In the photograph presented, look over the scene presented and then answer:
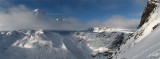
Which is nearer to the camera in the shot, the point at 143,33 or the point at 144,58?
the point at 144,58

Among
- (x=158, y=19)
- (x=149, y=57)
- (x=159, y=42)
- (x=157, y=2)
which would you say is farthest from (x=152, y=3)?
(x=149, y=57)

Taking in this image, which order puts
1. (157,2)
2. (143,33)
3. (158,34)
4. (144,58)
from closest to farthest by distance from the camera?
(144,58) → (158,34) → (143,33) → (157,2)

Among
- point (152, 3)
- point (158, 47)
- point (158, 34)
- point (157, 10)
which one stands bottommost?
point (158, 47)

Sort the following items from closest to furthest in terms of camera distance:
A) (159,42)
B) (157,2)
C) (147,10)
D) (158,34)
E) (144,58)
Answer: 1. (144,58)
2. (159,42)
3. (158,34)
4. (157,2)
5. (147,10)

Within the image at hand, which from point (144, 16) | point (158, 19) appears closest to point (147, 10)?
point (144, 16)

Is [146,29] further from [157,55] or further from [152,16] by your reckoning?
[157,55]

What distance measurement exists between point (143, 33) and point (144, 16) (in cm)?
1698

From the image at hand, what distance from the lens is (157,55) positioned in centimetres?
2831

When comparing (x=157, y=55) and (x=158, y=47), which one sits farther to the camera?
(x=158, y=47)

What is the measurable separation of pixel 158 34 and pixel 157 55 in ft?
36.8

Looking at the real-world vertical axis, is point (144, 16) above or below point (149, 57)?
above

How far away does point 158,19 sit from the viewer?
55.1 metres

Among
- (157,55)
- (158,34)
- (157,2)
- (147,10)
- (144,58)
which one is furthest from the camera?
(147,10)

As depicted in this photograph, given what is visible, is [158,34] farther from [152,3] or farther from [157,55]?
[152,3]
